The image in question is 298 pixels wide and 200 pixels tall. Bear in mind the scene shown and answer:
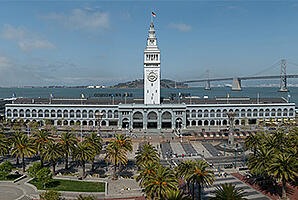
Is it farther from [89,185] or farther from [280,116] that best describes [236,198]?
[280,116]

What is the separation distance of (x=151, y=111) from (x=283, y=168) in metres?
69.2

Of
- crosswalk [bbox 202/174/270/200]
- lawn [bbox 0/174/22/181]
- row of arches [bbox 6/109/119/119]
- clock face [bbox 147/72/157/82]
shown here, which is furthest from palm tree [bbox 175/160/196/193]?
row of arches [bbox 6/109/119/119]

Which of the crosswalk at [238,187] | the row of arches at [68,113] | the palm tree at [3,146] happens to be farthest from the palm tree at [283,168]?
the row of arches at [68,113]

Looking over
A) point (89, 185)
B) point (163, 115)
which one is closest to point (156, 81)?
point (163, 115)

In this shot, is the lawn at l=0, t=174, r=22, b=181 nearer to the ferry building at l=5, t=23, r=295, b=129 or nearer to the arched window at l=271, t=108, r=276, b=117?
the ferry building at l=5, t=23, r=295, b=129

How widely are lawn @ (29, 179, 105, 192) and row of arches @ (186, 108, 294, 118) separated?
70.6 m

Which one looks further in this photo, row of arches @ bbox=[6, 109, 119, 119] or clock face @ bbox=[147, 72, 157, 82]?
row of arches @ bbox=[6, 109, 119, 119]

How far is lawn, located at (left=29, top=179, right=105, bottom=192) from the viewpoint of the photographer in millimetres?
49781

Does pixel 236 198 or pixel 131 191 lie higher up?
pixel 236 198

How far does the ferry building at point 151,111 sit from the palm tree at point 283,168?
64725mm

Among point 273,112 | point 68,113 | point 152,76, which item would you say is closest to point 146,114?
point 152,76

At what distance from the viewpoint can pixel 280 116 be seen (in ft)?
397

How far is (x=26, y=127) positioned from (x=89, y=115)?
1038 inches

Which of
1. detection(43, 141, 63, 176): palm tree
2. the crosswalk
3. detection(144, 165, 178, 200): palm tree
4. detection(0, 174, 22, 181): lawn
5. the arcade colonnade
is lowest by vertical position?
the crosswalk
